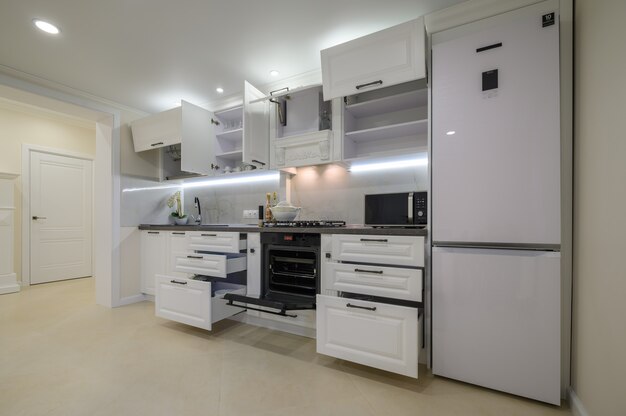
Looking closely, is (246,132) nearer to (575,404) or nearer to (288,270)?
(288,270)

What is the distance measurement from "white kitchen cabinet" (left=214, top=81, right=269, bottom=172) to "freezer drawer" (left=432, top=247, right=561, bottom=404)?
181cm

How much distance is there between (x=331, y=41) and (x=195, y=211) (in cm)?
272

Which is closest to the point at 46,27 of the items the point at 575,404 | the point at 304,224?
the point at 304,224

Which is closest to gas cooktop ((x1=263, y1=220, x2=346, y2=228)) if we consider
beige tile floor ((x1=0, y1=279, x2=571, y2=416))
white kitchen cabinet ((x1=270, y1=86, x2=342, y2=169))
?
white kitchen cabinet ((x1=270, y1=86, x2=342, y2=169))

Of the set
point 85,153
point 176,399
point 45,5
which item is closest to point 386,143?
point 176,399

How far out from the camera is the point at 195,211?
3.86 metres

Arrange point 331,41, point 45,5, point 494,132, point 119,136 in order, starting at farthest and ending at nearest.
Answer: point 119,136
point 331,41
point 45,5
point 494,132

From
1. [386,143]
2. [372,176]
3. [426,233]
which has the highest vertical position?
[386,143]

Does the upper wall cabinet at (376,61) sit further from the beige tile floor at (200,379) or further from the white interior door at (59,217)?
the white interior door at (59,217)

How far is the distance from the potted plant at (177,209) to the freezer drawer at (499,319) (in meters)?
3.05

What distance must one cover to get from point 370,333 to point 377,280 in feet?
1.05

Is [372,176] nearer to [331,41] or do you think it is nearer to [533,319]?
[331,41]

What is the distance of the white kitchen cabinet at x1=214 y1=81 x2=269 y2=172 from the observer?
263 centimetres

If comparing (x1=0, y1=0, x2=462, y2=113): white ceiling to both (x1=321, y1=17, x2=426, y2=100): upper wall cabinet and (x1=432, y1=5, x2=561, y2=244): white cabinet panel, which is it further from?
(x1=432, y1=5, x2=561, y2=244): white cabinet panel
